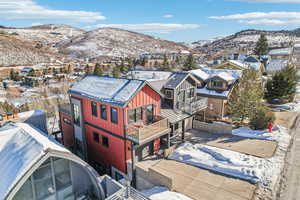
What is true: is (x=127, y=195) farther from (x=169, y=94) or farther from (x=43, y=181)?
(x=169, y=94)

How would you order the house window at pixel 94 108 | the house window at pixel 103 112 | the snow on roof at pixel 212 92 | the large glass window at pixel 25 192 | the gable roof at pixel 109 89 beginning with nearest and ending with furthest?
1. the large glass window at pixel 25 192
2. the gable roof at pixel 109 89
3. the house window at pixel 103 112
4. the house window at pixel 94 108
5. the snow on roof at pixel 212 92

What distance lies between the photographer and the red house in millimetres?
11961

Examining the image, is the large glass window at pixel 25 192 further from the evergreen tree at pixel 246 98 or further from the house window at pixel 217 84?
the house window at pixel 217 84

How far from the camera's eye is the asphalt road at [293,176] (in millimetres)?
9227

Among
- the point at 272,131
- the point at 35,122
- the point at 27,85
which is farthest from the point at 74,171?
the point at 27,85

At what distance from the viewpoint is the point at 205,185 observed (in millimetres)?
10406

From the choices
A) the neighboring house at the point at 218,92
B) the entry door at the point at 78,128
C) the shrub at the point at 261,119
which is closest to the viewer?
the entry door at the point at 78,128

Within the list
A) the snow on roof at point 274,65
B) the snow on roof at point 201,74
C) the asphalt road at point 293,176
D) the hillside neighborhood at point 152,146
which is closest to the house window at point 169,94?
the hillside neighborhood at point 152,146

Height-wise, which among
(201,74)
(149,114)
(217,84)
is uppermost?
(201,74)

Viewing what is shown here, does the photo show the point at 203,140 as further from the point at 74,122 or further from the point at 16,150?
the point at 16,150

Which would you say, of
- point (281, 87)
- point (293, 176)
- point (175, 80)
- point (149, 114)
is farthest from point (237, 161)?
point (281, 87)

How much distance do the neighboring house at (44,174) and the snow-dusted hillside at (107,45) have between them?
11556 cm

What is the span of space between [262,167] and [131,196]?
8050mm

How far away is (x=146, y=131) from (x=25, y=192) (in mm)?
6734
